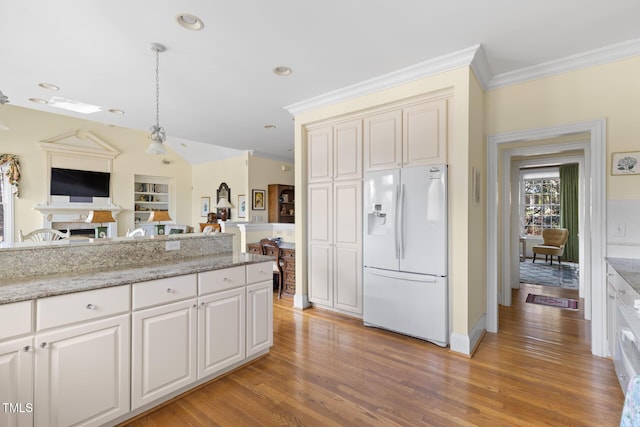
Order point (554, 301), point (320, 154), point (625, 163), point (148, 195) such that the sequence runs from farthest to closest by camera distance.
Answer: point (148, 195)
point (554, 301)
point (320, 154)
point (625, 163)

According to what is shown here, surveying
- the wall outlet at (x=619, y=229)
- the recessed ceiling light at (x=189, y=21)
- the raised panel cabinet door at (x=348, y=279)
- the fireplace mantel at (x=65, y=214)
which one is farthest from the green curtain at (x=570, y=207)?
the fireplace mantel at (x=65, y=214)

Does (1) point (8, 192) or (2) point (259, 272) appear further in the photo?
(1) point (8, 192)

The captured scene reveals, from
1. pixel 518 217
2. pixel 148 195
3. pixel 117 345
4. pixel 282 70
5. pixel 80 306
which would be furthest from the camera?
pixel 148 195

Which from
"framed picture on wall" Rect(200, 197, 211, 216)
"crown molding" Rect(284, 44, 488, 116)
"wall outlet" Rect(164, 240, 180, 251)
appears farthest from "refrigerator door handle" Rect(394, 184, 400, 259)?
"framed picture on wall" Rect(200, 197, 211, 216)

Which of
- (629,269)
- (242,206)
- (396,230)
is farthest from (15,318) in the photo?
(242,206)

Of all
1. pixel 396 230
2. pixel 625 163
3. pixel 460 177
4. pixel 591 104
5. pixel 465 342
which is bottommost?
pixel 465 342

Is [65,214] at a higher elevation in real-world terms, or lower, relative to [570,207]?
lower

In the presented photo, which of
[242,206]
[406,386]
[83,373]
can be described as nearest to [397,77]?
[406,386]

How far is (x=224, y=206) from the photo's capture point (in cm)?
731

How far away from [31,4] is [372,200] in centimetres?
309

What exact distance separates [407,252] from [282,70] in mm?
2195

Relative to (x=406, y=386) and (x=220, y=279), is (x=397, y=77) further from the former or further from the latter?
(x=406, y=386)

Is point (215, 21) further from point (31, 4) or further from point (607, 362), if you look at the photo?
point (607, 362)
